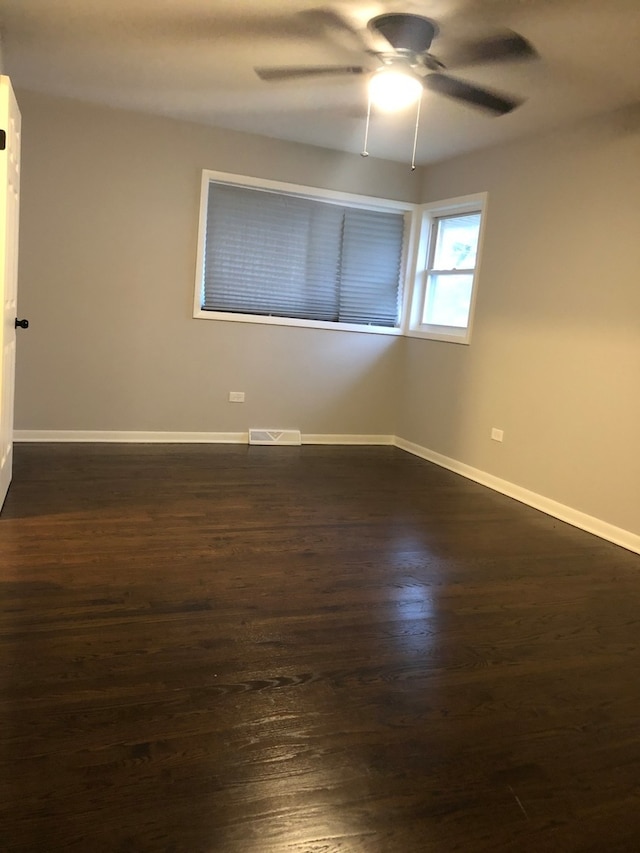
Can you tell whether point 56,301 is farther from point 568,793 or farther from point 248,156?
point 568,793

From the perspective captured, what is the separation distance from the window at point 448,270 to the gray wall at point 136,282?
555 millimetres

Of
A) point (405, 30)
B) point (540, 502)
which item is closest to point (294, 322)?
point (540, 502)

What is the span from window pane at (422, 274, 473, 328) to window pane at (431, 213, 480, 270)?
0.11m

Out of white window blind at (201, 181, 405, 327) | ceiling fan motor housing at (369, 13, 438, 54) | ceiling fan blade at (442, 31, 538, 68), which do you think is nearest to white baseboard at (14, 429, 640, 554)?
white window blind at (201, 181, 405, 327)

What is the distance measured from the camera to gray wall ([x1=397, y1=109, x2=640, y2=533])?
3.89 meters

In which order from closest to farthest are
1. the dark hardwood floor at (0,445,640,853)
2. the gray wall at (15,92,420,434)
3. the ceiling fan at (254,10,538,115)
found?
the dark hardwood floor at (0,445,640,853)
the ceiling fan at (254,10,538,115)
the gray wall at (15,92,420,434)

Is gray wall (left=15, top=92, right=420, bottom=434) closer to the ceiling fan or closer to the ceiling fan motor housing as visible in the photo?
the ceiling fan

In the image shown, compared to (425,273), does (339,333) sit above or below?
below

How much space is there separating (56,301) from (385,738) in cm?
415

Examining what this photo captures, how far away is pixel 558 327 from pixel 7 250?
3335mm

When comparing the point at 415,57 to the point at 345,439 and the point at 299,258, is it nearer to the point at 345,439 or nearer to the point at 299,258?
the point at 299,258

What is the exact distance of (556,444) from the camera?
437 centimetres

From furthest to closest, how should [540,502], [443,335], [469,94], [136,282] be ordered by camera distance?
[443,335]
[136,282]
[540,502]
[469,94]

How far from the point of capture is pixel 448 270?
223 inches
